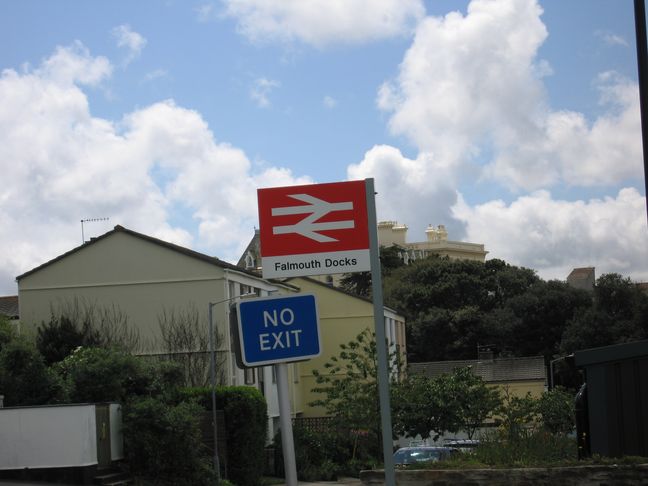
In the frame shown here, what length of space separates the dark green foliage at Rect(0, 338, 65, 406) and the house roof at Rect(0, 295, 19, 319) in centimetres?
1328

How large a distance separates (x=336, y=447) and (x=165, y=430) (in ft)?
47.7

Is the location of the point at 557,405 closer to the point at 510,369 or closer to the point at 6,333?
the point at 6,333

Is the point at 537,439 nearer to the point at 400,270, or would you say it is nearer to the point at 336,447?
the point at 336,447

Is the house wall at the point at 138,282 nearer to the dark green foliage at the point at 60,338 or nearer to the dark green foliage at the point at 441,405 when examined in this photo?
the dark green foliage at the point at 60,338

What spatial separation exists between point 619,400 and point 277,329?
352 inches

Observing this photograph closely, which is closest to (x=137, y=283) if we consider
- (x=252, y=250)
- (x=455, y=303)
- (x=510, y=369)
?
(x=510, y=369)

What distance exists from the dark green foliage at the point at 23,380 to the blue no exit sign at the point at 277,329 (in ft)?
108

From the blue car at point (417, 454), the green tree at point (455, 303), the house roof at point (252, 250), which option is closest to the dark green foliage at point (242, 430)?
the blue car at point (417, 454)

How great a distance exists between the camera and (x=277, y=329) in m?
5.91

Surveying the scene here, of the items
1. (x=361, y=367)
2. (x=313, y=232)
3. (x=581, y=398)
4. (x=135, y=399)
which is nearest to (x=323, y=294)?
(x=361, y=367)

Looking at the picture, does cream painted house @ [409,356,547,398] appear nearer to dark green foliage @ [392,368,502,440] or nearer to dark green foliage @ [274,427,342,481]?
dark green foliage @ [274,427,342,481]

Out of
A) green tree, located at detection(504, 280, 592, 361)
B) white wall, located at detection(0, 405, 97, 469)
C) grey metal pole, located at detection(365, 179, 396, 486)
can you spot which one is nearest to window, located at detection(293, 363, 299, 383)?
green tree, located at detection(504, 280, 592, 361)

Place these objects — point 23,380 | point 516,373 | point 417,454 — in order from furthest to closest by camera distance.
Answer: point 516,373 → point 23,380 → point 417,454

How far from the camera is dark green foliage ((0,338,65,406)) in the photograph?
3709 centimetres
